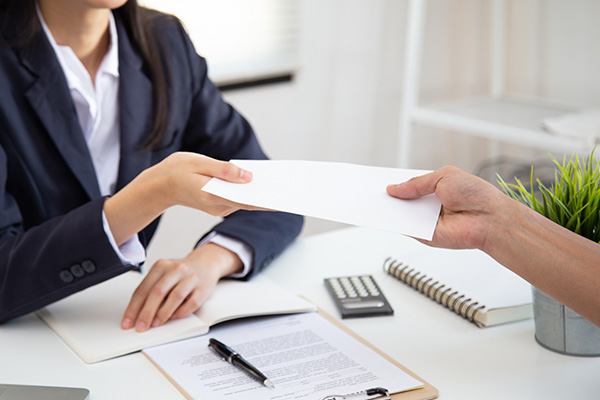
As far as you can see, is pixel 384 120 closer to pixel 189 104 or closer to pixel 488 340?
pixel 189 104

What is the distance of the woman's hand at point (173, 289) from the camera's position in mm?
1045

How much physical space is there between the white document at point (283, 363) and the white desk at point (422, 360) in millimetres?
31

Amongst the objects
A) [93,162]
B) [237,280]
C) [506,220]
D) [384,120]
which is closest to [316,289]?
[237,280]

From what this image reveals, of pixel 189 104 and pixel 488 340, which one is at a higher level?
pixel 189 104

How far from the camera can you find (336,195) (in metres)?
0.94

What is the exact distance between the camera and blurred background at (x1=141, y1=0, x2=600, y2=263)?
7.77ft

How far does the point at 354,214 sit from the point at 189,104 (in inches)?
28.4

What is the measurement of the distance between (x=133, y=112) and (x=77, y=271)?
447 mm

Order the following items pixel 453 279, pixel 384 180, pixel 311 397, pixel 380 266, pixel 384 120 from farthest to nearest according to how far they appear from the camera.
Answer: pixel 384 120 → pixel 380 266 → pixel 453 279 → pixel 384 180 → pixel 311 397

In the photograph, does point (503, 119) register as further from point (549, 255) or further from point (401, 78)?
point (549, 255)

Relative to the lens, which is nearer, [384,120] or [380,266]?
[380,266]

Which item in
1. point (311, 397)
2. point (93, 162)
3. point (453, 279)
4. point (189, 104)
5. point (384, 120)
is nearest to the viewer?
point (311, 397)

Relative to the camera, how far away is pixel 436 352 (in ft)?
3.26

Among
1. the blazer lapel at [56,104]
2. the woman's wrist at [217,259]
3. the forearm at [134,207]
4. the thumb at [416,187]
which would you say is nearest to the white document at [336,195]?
the thumb at [416,187]
